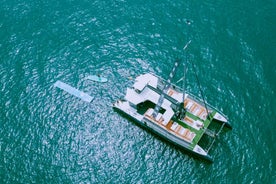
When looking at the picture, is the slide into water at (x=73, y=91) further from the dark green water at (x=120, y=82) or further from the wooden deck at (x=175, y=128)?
the wooden deck at (x=175, y=128)

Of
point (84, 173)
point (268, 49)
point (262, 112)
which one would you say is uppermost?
point (268, 49)

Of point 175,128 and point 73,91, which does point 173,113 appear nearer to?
point 175,128

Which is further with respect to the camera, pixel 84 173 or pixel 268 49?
pixel 268 49

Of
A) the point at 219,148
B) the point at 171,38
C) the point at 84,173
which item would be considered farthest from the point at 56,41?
the point at 219,148

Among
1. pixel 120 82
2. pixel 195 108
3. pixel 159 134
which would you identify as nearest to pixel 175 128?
pixel 159 134

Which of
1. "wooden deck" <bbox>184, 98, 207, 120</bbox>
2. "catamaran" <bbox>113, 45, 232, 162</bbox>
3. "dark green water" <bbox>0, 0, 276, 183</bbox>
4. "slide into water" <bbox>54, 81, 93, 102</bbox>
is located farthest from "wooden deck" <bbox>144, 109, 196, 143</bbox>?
"slide into water" <bbox>54, 81, 93, 102</bbox>

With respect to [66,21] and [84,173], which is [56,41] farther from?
[84,173]

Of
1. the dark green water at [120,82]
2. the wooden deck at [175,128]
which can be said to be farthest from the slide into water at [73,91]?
the wooden deck at [175,128]
